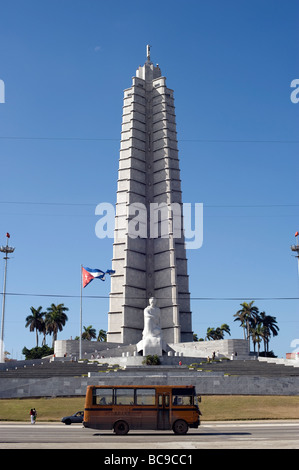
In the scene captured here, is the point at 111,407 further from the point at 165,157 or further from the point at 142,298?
the point at 165,157

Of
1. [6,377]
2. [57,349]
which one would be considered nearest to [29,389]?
[6,377]

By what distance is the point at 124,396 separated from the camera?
2269 centimetres

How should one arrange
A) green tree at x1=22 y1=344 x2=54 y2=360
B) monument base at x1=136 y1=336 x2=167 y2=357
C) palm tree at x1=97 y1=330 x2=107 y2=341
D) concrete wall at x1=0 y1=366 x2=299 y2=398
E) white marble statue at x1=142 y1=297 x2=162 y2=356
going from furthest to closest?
palm tree at x1=97 y1=330 x2=107 y2=341
green tree at x1=22 y1=344 x2=54 y2=360
white marble statue at x1=142 y1=297 x2=162 y2=356
monument base at x1=136 y1=336 x2=167 y2=357
concrete wall at x1=0 y1=366 x2=299 y2=398

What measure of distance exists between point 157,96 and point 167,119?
5620mm

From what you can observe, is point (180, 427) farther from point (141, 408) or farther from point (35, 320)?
point (35, 320)

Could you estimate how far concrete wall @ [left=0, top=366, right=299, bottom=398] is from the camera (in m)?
41.7

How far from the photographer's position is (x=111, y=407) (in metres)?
22.5

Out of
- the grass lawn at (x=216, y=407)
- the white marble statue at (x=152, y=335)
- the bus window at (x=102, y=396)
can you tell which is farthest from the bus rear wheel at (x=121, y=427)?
the white marble statue at (x=152, y=335)

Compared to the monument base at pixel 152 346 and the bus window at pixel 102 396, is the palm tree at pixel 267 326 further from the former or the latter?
the bus window at pixel 102 396

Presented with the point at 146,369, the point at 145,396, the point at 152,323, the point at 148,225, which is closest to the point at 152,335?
the point at 152,323

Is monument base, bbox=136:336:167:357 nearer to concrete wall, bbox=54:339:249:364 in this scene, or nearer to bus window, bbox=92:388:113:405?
concrete wall, bbox=54:339:249:364

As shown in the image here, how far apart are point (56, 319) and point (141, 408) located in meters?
77.5

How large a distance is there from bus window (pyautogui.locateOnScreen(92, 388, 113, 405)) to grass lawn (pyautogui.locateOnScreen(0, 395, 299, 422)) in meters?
11.1

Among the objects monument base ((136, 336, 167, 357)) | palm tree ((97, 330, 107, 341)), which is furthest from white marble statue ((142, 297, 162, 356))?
palm tree ((97, 330, 107, 341))
